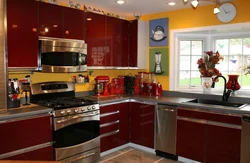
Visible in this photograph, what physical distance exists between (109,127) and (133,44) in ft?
5.23

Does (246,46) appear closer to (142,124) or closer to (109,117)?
(142,124)

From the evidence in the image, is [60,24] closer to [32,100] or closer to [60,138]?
[32,100]

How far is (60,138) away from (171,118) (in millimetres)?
1596

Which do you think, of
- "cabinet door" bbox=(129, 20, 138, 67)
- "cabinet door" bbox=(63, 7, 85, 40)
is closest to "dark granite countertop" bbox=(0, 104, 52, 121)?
"cabinet door" bbox=(63, 7, 85, 40)

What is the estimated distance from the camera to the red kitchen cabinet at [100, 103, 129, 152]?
3.50 m

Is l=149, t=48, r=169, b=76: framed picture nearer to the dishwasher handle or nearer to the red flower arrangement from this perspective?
the red flower arrangement

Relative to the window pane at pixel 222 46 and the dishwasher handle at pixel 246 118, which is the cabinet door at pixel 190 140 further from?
the window pane at pixel 222 46

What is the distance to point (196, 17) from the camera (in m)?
3.83

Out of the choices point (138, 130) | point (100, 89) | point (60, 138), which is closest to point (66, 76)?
point (100, 89)

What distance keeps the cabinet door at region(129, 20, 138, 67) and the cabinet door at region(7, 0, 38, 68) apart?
1.82 m

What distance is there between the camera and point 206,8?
373 cm

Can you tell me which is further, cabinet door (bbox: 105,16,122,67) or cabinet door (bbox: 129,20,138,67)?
cabinet door (bbox: 129,20,138,67)

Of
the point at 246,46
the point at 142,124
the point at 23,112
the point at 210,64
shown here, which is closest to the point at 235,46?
the point at 246,46

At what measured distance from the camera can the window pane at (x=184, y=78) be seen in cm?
429
